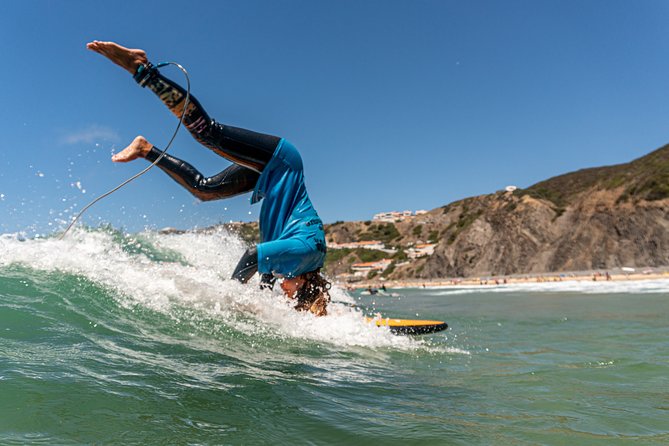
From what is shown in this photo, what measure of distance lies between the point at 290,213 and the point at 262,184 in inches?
17.0

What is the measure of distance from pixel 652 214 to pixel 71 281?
190 ft

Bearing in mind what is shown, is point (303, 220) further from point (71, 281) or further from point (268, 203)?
point (71, 281)

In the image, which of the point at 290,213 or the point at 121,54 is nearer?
the point at 121,54

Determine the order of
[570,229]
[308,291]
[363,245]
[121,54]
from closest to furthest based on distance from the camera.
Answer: [121,54], [308,291], [570,229], [363,245]

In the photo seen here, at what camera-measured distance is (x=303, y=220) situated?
191 inches

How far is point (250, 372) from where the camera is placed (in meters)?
2.98

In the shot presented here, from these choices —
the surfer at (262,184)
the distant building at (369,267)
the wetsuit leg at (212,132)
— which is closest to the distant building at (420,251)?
the distant building at (369,267)

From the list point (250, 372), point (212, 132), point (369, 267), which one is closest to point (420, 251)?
point (369, 267)

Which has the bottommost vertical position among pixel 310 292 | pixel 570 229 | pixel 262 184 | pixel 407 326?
pixel 407 326

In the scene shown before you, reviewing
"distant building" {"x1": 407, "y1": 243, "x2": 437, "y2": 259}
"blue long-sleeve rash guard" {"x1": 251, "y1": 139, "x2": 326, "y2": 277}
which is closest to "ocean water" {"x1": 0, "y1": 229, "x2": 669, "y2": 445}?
"blue long-sleeve rash guard" {"x1": 251, "y1": 139, "x2": 326, "y2": 277}

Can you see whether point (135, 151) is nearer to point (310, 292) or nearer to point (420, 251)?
point (310, 292)

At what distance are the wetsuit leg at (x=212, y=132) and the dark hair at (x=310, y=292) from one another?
1.26 metres

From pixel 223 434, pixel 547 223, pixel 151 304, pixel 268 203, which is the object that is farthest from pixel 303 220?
pixel 547 223

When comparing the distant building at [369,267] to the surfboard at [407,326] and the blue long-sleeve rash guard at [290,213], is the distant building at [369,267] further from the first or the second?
the blue long-sleeve rash guard at [290,213]
